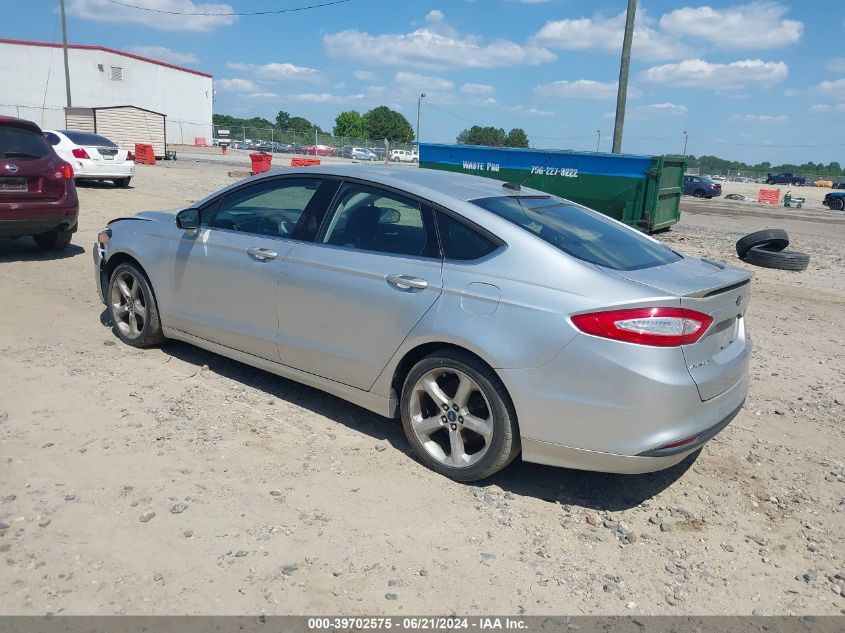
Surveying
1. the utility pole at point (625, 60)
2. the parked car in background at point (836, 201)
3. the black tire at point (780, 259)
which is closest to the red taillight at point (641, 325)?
the black tire at point (780, 259)

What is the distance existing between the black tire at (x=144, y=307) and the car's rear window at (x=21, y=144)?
3.86m

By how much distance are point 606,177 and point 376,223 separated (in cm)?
1071

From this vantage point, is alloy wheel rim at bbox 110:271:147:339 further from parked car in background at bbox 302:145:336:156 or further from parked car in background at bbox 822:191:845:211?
parked car in background at bbox 302:145:336:156

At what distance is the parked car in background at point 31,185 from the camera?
8.34 m

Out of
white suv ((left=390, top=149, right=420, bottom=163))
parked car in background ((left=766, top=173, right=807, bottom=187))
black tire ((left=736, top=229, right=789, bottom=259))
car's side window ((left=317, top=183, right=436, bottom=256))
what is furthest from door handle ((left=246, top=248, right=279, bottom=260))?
parked car in background ((left=766, top=173, right=807, bottom=187))

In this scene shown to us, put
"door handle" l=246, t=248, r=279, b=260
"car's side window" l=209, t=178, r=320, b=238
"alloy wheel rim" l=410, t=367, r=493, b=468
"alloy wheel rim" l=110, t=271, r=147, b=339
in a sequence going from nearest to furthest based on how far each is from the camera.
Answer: "alloy wheel rim" l=410, t=367, r=493, b=468, "door handle" l=246, t=248, r=279, b=260, "car's side window" l=209, t=178, r=320, b=238, "alloy wheel rim" l=110, t=271, r=147, b=339

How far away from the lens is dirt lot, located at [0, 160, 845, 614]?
293cm

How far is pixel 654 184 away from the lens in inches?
535

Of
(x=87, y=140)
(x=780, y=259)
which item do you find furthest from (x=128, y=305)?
(x=87, y=140)

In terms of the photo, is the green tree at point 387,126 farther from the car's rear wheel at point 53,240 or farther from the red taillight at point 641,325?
the red taillight at point 641,325

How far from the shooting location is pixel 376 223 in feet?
14.1

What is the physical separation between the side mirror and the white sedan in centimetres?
1420

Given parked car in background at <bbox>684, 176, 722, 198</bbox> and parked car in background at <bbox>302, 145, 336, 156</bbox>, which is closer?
parked car in background at <bbox>684, 176, 722, 198</bbox>

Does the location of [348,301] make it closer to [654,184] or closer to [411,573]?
[411,573]
